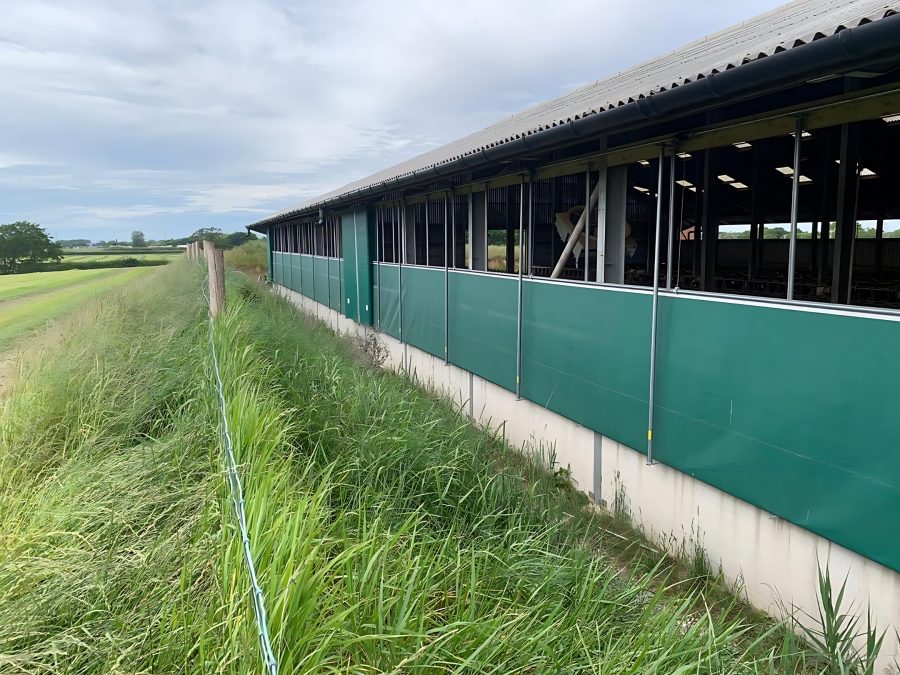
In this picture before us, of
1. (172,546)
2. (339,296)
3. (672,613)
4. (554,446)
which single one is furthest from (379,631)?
(339,296)

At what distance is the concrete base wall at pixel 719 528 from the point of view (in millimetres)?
3736

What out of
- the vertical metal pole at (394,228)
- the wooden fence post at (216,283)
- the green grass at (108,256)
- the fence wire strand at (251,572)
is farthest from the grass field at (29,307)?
the green grass at (108,256)

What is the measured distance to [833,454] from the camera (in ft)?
12.6

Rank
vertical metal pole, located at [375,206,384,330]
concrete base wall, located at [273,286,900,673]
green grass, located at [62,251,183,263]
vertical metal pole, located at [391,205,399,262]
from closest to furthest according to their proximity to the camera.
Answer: concrete base wall, located at [273,286,900,673] → vertical metal pole, located at [391,205,399,262] → vertical metal pole, located at [375,206,384,330] → green grass, located at [62,251,183,263]

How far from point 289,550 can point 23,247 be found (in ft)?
240

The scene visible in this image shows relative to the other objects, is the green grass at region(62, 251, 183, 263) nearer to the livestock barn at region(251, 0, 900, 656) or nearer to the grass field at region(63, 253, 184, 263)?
the grass field at region(63, 253, 184, 263)

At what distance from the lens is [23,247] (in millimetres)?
61969

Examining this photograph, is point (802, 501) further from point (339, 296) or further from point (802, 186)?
point (339, 296)

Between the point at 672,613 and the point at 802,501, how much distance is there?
5.78ft

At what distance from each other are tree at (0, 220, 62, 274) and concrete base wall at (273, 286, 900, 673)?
223 ft

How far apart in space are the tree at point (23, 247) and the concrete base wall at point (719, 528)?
67.9 m

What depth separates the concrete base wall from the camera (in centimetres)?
374

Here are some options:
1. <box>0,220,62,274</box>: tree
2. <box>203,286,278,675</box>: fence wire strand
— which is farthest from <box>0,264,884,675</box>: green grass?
<box>0,220,62,274</box>: tree

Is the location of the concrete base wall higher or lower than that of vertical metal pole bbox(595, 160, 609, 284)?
lower
